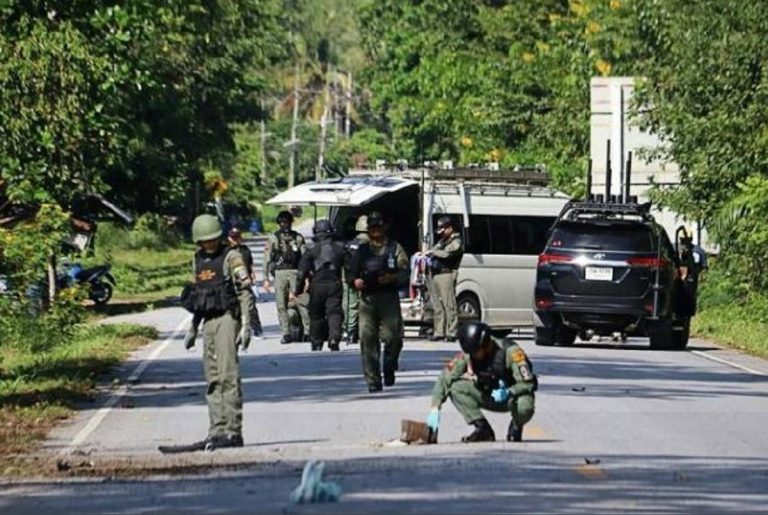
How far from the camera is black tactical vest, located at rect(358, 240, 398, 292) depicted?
20625 millimetres

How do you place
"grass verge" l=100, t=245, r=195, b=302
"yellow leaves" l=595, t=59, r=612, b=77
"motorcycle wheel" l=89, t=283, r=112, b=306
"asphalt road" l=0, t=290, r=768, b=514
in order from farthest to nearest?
"grass verge" l=100, t=245, r=195, b=302 < "yellow leaves" l=595, t=59, r=612, b=77 < "motorcycle wheel" l=89, t=283, r=112, b=306 < "asphalt road" l=0, t=290, r=768, b=514

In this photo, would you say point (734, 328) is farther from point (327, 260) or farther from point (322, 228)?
point (327, 260)

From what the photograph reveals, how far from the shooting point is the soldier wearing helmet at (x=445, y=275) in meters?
29.3

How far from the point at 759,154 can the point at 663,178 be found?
17.1ft

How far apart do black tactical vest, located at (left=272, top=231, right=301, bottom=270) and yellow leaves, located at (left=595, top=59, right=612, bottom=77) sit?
18042 mm

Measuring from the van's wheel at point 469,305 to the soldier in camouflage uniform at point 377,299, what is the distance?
1089cm

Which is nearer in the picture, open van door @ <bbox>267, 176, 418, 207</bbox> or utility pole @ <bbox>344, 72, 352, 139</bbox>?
open van door @ <bbox>267, 176, 418, 207</bbox>

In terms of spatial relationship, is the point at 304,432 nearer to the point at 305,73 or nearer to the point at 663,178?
the point at 663,178

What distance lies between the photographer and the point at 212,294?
16000mm

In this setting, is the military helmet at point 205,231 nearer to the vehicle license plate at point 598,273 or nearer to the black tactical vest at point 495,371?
the black tactical vest at point 495,371

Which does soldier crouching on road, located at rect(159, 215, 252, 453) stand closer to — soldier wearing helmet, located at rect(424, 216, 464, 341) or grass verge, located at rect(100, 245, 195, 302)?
soldier wearing helmet, located at rect(424, 216, 464, 341)

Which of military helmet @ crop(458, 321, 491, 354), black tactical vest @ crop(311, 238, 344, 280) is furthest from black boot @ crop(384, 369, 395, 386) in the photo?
military helmet @ crop(458, 321, 491, 354)

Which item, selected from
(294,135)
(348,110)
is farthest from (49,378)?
(348,110)

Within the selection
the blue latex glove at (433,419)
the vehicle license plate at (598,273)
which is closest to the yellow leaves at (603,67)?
the vehicle license plate at (598,273)
